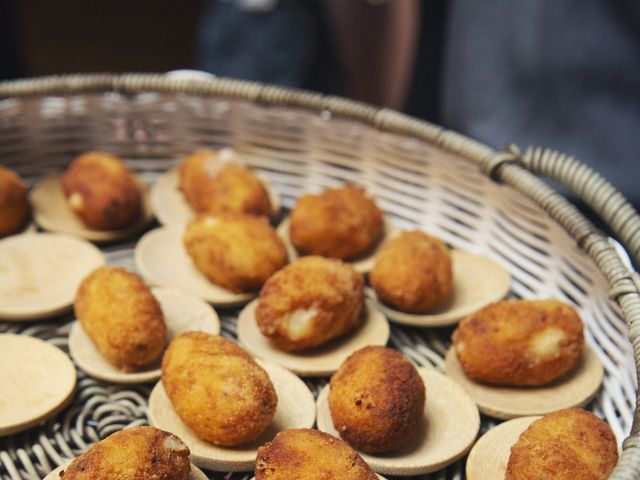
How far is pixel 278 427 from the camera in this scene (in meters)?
0.95

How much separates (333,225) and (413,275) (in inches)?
6.9

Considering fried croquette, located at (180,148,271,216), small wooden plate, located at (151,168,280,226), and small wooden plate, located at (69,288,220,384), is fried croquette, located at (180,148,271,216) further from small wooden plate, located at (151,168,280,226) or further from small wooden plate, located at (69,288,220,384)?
small wooden plate, located at (69,288,220,384)

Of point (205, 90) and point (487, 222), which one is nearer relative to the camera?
point (487, 222)

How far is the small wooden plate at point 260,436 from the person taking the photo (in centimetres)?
90

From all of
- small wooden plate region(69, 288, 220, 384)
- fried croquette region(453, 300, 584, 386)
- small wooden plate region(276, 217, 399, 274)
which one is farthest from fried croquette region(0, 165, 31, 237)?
fried croquette region(453, 300, 584, 386)

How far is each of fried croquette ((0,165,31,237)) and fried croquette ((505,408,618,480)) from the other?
0.95 meters

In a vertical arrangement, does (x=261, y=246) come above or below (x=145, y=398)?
above

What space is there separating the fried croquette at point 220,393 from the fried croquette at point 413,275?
1.00 feet

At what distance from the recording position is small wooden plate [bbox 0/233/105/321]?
1.17 metres

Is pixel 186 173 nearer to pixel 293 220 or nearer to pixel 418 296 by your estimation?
pixel 293 220

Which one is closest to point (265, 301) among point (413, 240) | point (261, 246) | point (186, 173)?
point (261, 246)

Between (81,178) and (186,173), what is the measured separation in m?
0.19

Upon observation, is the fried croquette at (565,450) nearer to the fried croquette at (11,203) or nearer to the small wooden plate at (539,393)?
the small wooden plate at (539,393)

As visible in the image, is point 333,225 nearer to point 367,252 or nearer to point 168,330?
point 367,252
